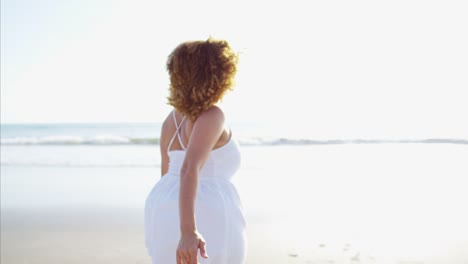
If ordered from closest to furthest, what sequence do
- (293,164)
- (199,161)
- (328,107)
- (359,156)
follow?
(199,161), (293,164), (359,156), (328,107)

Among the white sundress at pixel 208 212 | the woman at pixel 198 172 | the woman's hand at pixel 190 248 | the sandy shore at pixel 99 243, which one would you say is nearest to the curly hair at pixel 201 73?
the woman at pixel 198 172

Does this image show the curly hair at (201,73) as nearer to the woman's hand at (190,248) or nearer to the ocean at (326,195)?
the woman's hand at (190,248)

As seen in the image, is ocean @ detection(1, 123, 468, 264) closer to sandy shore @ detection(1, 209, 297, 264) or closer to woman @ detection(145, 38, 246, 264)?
sandy shore @ detection(1, 209, 297, 264)

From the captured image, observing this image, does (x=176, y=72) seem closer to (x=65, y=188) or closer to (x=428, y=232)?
(x=428, y=232)

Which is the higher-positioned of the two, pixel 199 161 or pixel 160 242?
pixel 199 161

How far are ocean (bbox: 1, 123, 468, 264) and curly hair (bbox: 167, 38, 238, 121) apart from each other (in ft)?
11.3

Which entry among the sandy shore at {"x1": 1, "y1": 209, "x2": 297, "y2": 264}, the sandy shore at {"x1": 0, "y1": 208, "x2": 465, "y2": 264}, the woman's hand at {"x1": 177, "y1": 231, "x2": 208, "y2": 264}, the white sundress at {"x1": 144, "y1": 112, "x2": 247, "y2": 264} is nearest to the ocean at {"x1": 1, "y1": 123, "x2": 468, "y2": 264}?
the sandy shore at {"x1": 0, "y1": 208, "x2": 465, "y2": 264}

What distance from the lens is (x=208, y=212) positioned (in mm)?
2127

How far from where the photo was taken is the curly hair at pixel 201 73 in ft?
6.48

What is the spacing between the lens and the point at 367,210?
7008mm

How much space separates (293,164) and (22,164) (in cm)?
664

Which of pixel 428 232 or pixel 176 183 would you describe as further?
pixel 428 232

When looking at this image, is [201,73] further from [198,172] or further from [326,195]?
[326,195]

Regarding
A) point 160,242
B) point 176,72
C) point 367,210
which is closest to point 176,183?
point 160,242
